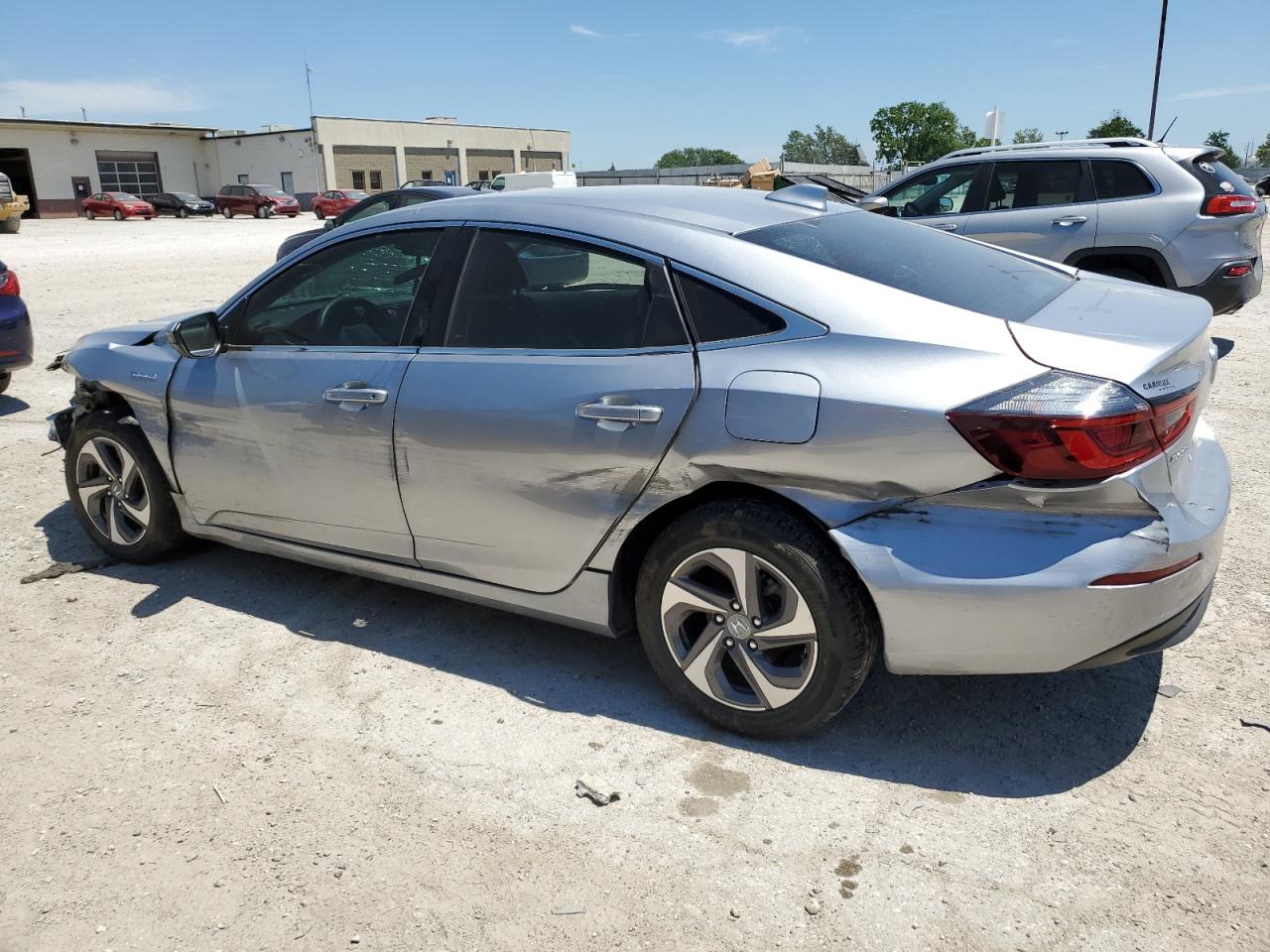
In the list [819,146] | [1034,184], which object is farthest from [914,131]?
[1034,184]

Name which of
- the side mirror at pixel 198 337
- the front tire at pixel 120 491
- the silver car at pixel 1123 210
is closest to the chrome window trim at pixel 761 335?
the side mirror at pixel 198 337

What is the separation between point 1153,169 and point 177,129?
6529cm

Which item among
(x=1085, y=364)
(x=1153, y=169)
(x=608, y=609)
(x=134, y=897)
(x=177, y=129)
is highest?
(x=177, y=129)

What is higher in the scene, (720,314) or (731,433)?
(720,314)

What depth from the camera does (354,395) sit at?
11.7 feet

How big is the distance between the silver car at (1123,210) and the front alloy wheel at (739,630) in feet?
16.7

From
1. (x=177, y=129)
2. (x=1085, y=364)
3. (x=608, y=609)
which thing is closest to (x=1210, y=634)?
(x=1085, y=364)

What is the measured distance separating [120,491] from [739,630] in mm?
3064

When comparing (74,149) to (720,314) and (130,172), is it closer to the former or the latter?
(130,172)

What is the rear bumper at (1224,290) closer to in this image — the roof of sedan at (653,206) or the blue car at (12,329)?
the roof of sedan at (653,206)

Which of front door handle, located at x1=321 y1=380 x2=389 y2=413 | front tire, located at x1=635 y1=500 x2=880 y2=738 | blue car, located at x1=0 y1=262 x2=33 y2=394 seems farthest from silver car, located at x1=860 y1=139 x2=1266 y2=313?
blue car, located at x1=0 y1=262 x2=33 y2=394

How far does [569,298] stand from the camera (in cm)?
337

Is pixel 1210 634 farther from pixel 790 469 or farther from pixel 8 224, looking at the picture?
pixel 8 224

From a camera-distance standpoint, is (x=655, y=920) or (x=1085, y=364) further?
(x=1085, y=364)
